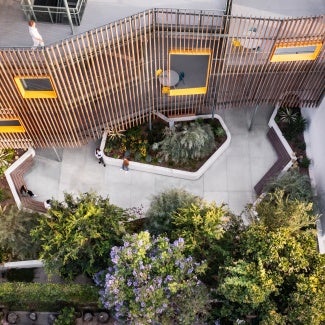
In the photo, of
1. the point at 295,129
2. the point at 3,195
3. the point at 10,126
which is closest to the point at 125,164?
the point at 10,126

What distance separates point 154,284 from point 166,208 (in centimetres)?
406

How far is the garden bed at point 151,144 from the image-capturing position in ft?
79.4

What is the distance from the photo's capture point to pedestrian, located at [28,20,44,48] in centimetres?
1811

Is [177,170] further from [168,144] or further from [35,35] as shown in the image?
[35,35]

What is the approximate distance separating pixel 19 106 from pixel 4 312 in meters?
9.67

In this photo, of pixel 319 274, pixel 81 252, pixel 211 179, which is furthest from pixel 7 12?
pixel 319 274

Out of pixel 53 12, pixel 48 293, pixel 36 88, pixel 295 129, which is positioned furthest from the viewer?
pixel 295 129

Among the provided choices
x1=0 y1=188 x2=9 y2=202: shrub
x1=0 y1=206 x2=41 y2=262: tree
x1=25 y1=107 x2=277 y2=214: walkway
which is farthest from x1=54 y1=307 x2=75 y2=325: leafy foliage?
x1=0 y1=188 x2=9 y2=202: shrub

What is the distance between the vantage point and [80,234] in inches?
758

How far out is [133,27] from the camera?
1903cm

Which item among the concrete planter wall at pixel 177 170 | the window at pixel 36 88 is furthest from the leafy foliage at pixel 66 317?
the window at pixel 36 88

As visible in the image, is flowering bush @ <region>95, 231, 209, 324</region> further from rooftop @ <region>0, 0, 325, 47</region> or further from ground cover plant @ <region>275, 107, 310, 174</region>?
rooftop @ <region>0, 0, 325, 47</region>

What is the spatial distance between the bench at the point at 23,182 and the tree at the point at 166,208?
633 centimetres

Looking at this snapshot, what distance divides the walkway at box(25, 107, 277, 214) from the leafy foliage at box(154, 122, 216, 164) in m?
1.16
